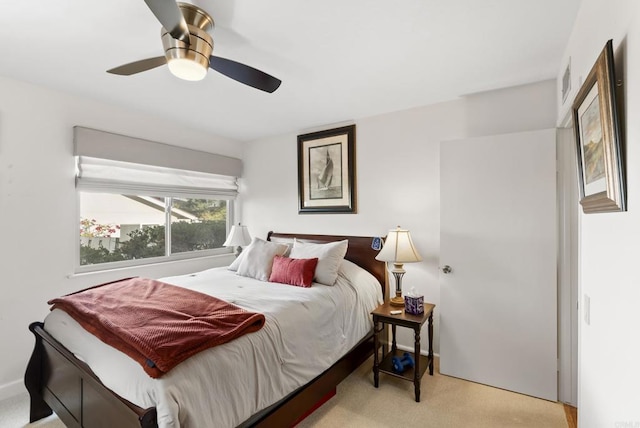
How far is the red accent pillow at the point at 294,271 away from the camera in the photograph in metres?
2.69

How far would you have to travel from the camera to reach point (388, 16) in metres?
1.68

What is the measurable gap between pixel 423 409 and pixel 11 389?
3.22 m

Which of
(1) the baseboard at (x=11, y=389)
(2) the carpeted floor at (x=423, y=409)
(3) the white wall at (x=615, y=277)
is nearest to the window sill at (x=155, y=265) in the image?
(1) the baseboard at (x=11, y=389)

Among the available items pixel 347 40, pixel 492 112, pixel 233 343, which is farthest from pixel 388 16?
pixel 233 343

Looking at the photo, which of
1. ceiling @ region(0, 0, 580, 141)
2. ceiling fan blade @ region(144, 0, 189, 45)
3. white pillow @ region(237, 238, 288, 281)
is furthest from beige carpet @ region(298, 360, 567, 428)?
ceiling @ region(0, 0, 580, 141)

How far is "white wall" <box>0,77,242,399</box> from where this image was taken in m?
2.42

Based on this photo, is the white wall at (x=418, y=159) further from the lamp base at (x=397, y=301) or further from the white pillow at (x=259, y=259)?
the white pillow at (x=259, y=259)

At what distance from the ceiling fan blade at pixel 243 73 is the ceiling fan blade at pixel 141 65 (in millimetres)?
282

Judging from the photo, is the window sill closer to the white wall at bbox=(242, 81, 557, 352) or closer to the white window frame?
the white window frame

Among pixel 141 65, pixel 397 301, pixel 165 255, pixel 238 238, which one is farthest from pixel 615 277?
pixel 165 255

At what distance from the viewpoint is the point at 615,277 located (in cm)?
100

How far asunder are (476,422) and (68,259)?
356 centimetres

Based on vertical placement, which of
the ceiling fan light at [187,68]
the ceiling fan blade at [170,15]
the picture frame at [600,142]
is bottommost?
the picture frame at [600,142]

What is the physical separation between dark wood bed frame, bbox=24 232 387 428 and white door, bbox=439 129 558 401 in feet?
3.53
